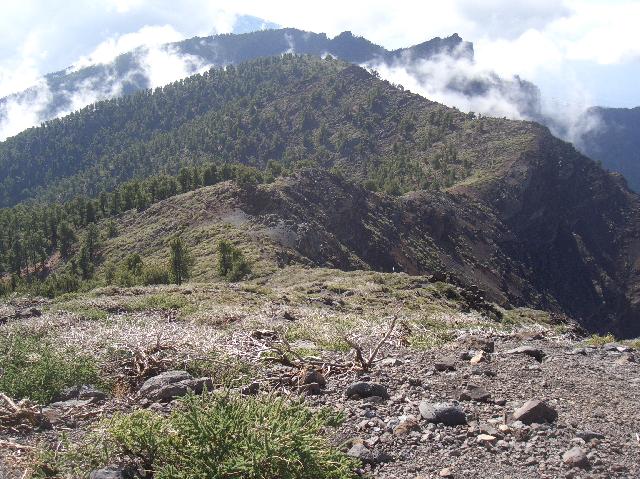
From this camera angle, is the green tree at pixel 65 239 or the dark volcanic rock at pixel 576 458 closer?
the dark volcanic rock at pixel 576 458

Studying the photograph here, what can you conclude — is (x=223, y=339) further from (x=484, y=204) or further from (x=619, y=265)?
(x=619, y=265)

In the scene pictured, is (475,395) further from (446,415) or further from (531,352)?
(531,352)

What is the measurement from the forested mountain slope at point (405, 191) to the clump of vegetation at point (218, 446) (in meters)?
41.7

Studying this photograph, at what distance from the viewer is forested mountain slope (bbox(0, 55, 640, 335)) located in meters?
63.4

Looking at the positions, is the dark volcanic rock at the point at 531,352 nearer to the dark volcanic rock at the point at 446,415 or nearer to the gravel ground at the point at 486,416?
the gravel ground at the point at 486,416

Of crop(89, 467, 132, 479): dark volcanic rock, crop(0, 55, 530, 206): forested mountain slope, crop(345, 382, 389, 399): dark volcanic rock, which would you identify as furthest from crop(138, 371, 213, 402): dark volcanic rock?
crop(0, 55, 530, 206): forested mountain slope

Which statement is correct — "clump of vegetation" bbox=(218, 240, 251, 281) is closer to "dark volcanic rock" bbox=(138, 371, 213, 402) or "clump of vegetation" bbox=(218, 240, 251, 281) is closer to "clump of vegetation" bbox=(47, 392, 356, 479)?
"dark volcanic rock" bbox=(138, 371, 213, 402)

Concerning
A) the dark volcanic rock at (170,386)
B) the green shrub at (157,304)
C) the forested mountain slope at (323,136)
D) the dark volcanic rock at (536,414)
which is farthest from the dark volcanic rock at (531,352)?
the forested mountain slope at (323,136)

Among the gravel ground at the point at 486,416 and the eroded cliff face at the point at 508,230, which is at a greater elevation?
the gravel ground at the point at 486,416

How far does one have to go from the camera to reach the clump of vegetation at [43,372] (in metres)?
6.94

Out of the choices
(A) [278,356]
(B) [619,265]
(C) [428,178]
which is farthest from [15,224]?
(B) [619,265]

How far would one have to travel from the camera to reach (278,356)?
26.9ft

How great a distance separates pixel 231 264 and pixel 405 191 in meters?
62.0

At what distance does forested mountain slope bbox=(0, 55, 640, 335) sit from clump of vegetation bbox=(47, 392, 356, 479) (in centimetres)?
4169
